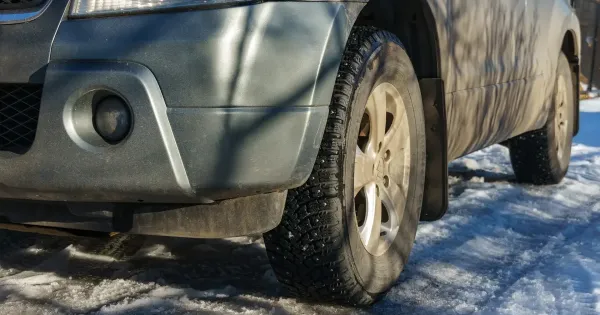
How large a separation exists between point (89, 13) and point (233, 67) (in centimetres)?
47

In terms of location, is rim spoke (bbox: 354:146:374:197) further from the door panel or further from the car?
the door panel

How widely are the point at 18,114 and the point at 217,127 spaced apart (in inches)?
25.6

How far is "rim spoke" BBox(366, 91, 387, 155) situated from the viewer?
2.74 m

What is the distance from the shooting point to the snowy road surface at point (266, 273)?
2631mm

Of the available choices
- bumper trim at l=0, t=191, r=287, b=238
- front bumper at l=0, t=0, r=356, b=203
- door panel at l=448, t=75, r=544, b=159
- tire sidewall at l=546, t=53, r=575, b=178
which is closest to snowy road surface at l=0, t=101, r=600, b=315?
bumper trim at l=0, t=191, r=287, b=238

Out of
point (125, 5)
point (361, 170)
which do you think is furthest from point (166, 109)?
point (361, 170)

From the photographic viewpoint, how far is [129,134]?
208 centimetres

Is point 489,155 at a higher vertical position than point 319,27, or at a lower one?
lower

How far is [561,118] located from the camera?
18.5ft

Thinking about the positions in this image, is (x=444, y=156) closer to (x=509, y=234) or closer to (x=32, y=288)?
(x=509, y=234)

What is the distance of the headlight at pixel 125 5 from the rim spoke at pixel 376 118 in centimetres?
81

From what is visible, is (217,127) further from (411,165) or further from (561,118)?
(561,118)

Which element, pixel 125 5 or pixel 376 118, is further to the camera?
pixel 376 118

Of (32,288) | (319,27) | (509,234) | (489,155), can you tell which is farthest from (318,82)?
(489,155)
